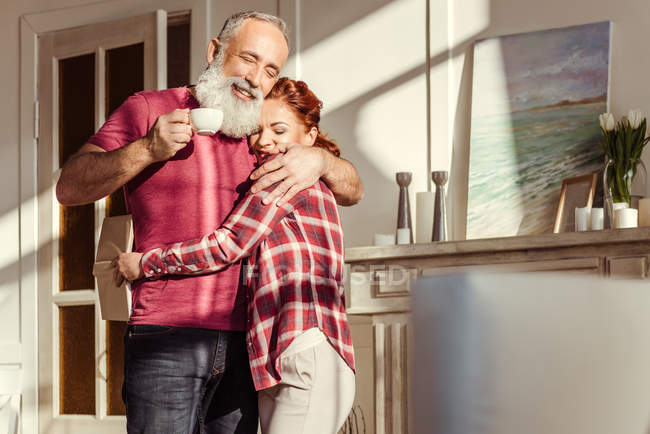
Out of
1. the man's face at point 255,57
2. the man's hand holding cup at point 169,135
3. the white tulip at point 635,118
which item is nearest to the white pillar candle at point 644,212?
the white tulip at point 635,118

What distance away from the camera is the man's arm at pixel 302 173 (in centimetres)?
160

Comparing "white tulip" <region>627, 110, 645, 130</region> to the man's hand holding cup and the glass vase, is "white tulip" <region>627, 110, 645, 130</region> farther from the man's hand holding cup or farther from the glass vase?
the man's hand holding cup

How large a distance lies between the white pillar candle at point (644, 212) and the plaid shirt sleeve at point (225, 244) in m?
1.77

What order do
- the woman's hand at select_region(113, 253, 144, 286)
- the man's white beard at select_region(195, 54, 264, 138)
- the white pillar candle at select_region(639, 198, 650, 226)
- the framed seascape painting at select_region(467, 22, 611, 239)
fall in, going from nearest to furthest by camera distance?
1. the woman's hand at select_region(113, 253, 144, 286)
2. the man's white beard at select_region(195, 54, 264, 138)
3. the white pillar candle at select_region(639, 198, 650, 226)
4. the framed seascape painting at select_region(467, 22, 611, 239)

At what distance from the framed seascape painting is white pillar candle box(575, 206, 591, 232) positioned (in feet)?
0.77

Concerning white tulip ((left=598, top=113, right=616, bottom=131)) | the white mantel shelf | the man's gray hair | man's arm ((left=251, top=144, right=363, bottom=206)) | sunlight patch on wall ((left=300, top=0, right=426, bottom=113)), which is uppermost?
sunlight patch on wall ((left=300, top=0, right=426, bottom=113))

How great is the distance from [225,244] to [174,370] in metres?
0.27

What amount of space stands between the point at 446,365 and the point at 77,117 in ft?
13.2

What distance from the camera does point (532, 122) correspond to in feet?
11.1

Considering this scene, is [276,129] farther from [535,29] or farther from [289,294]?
[535,29]

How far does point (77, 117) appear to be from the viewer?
446 centimetres

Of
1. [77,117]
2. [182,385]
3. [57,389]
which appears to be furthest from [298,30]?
[182,385]

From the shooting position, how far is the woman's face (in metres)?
1.81

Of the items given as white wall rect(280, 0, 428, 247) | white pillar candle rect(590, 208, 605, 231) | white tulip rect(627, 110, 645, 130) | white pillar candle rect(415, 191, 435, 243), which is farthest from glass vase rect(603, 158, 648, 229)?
white wall rect(280, 0, 428, 247)
